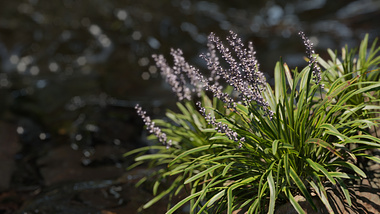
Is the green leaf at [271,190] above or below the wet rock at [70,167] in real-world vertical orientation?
below

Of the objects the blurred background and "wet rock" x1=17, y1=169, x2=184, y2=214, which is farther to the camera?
the blurred background

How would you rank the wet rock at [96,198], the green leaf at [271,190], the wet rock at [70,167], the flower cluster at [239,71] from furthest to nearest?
Answer: the wet rock at [70,167], the wet rock at [96,198], the flower cluster at [239,71], the green leaf at [271,190]

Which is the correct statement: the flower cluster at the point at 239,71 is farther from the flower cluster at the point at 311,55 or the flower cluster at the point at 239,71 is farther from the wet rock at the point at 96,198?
the wet rock at the point at 96,198

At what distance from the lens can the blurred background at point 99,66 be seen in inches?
229

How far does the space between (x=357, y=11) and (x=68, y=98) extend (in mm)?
7276

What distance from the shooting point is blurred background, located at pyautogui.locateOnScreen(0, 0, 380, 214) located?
5828 millimetres

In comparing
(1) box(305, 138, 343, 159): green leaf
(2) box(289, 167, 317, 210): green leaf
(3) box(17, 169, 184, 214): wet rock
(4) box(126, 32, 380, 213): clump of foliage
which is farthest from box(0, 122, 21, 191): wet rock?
(1) box(305, 138, 343, 159): green leaf

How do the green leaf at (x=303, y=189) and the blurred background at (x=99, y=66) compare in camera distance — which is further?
the blurred background at (x=99, y=66)

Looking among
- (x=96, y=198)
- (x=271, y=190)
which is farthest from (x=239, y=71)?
(x=96, y=198)

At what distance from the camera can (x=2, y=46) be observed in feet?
30.7

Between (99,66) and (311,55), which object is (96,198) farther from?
(99,66)

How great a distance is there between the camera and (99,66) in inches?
357

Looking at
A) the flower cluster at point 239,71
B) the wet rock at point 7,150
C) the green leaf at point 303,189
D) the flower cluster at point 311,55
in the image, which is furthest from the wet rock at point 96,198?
the flower cluster at point 311,55

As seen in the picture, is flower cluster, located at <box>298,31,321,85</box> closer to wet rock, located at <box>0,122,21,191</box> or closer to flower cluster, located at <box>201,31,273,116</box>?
flower cluster, located at <box>201,31,273,116</box>
